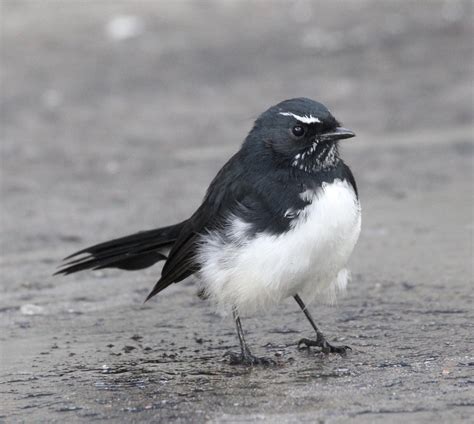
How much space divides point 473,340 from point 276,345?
3.17 ft

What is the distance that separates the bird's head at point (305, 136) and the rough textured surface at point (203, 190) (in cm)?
93

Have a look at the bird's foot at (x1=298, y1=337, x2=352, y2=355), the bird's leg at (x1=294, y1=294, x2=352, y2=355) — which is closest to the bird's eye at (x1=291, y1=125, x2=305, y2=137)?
the bird's leg at (x1=294, y1=294, x2=352, y2=355)

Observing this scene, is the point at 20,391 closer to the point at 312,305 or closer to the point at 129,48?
the point at 312,305

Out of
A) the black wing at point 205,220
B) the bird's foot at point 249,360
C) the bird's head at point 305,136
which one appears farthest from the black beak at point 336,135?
the bird's foot at point 249,360

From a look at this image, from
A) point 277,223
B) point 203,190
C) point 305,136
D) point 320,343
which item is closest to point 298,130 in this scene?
point 305,136

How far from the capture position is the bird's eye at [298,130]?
5.37 meters

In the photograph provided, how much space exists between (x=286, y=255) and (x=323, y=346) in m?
0.58

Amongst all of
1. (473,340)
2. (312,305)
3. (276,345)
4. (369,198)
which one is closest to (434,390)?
(473,340)

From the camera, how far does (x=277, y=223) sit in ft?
16.8

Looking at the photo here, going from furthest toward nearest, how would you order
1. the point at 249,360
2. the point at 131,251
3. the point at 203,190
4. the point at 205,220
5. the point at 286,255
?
the point at 203,190, the point at 131,251, the point at 205,220, the point at 249,360, the point at 286,255

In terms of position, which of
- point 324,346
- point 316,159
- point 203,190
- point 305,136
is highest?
point 305,136

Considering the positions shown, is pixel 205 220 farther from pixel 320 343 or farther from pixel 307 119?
pixel 320 343

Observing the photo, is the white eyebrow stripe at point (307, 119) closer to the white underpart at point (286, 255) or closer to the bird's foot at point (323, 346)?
the white underpart at point (286, 255)

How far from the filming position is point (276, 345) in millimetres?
5637
